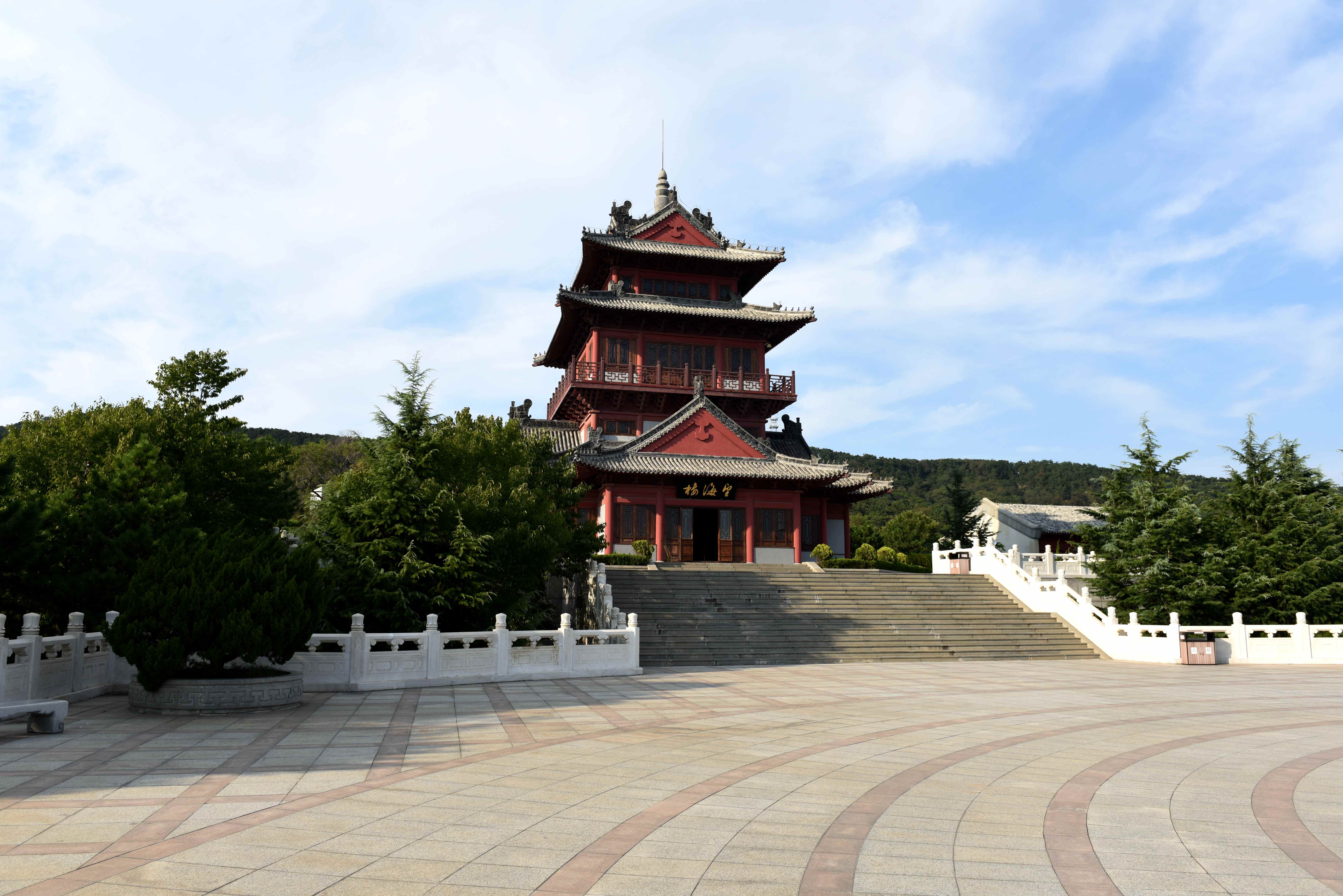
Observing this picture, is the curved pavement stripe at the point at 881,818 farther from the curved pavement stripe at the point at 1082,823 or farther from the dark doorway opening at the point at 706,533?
the dark doorway opening at the point at 706,533

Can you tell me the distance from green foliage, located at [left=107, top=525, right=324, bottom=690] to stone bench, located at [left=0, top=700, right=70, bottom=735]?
4.91ft

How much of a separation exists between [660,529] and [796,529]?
501cm

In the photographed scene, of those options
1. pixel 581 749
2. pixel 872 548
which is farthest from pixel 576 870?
pixel 872 548

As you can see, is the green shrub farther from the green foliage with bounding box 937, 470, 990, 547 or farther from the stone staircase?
the green foliage with bounding box 937, 470, 990, 547

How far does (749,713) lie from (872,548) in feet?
78.9

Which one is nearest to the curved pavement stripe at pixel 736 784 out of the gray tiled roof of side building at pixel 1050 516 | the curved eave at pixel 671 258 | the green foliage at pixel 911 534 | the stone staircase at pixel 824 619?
the stone staircase at pixel 824 619

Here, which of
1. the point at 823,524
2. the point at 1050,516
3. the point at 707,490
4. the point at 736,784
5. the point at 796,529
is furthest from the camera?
the point at 1050,516

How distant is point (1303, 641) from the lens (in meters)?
21.4

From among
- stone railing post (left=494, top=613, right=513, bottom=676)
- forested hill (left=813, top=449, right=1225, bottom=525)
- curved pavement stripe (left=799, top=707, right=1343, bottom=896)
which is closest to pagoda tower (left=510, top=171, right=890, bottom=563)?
stone railing post (left=494, top=613, right=513, bottom=676)

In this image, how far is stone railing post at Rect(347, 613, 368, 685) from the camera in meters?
14.0

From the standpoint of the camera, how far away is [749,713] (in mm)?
11617

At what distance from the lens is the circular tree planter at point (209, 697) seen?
10812mm

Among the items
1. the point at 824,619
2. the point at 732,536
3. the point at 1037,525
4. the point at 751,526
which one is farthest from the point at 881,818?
the point at 1037,525

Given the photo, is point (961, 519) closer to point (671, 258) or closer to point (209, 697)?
point (671, 258)
